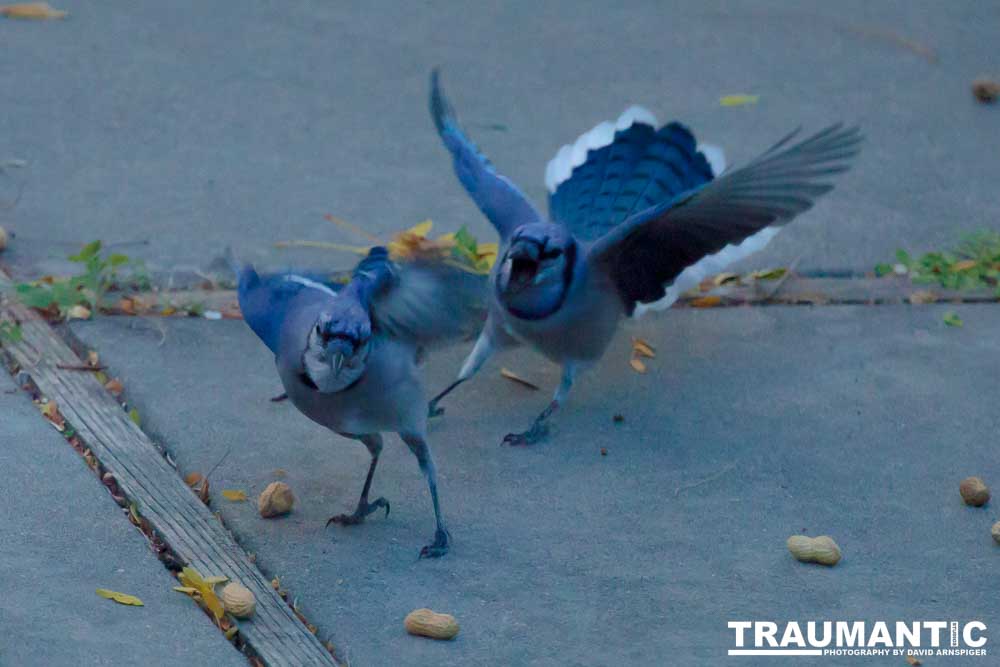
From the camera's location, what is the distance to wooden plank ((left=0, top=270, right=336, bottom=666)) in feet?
9.40

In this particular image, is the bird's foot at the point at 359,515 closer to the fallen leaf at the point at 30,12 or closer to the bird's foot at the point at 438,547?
the bird's foot at the point at 438,547

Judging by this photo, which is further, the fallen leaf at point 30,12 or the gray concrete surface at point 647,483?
the fallen leaf at point 30,12

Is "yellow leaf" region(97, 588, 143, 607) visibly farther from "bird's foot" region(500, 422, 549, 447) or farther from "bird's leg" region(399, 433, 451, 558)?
"bird's foot" region(500, 422, 549, 447)

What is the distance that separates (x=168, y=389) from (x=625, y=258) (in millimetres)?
1197

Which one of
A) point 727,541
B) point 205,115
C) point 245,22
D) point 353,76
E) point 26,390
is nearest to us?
point 727,541

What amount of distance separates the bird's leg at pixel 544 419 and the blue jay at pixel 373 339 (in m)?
0.54

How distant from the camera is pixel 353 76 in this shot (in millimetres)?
5750

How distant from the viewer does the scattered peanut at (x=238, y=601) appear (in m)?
2.88

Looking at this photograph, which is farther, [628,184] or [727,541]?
[628,184]

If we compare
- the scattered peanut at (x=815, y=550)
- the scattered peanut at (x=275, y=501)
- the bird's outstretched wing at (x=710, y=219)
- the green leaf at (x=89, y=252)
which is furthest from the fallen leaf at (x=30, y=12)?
the scattered peanut at (x=815, y=550)

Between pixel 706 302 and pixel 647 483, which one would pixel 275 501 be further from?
pixel 706 302

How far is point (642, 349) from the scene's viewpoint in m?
4.22

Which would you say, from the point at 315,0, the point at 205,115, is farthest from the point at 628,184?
the point at 315,0

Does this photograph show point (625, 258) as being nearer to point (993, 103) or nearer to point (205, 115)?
point (205, 115)
